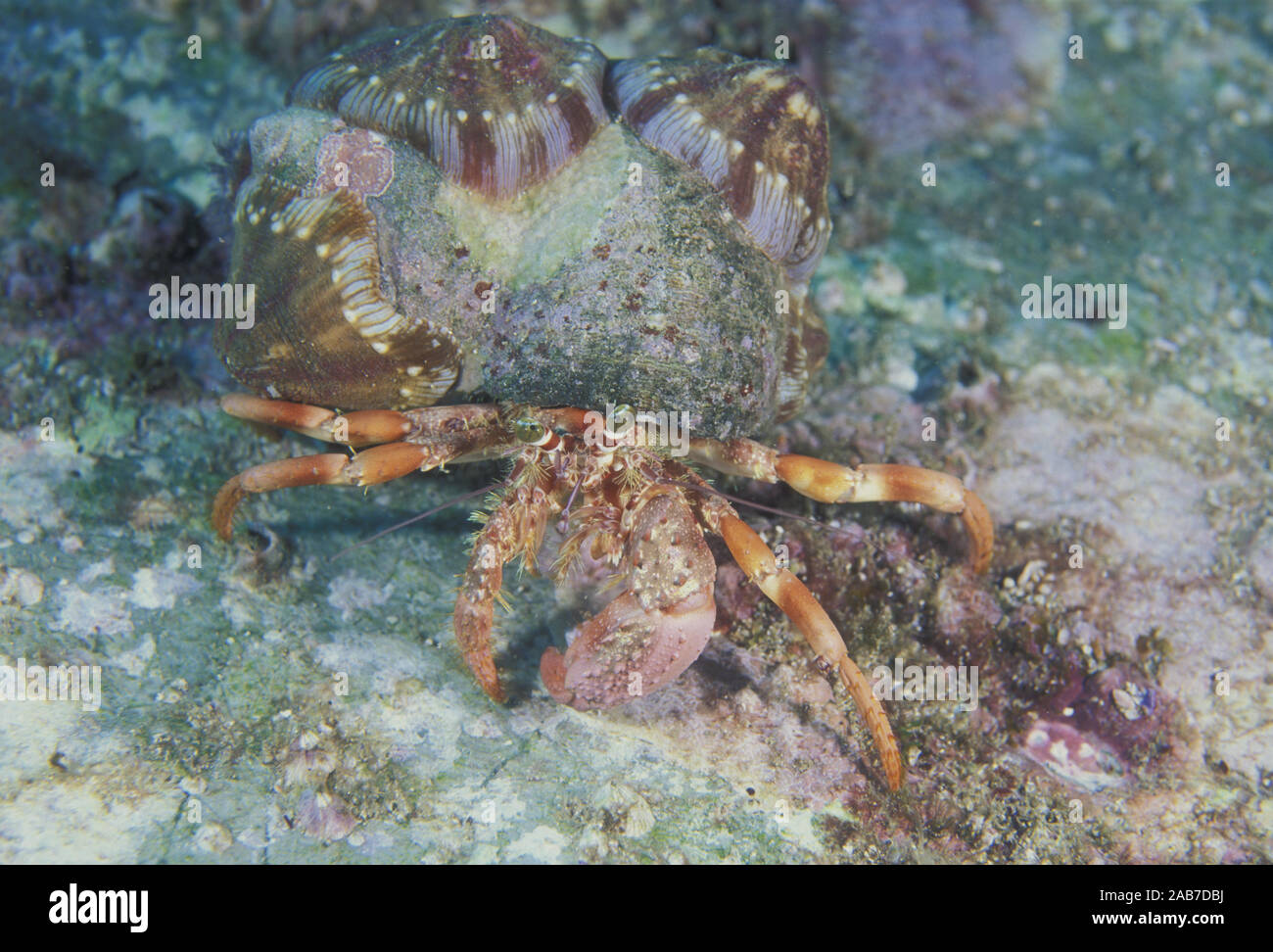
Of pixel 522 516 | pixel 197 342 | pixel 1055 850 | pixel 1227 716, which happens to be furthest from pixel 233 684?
pixel 1227 716

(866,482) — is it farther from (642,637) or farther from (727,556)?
(642,637)

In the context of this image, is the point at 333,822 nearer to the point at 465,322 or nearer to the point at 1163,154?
the point at 465,322

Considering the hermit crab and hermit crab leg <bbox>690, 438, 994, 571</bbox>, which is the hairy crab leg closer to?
the hermit crab

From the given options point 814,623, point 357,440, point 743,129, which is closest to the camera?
point 814,623

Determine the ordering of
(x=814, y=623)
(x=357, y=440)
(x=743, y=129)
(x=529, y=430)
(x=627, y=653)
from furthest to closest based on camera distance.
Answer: (x=357, y=440), (x=743, y=129), (x=529, y=430), (x=814, y=623), (x=627, y=653)

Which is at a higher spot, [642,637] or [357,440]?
[357,440]

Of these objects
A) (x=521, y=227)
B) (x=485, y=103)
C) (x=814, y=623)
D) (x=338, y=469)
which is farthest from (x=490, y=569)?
(x=485, y=103)

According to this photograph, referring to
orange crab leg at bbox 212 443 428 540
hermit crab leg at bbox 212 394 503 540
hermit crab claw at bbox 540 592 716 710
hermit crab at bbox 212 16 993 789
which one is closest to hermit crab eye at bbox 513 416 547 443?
hermit crab at bbox 212 16 993 789
